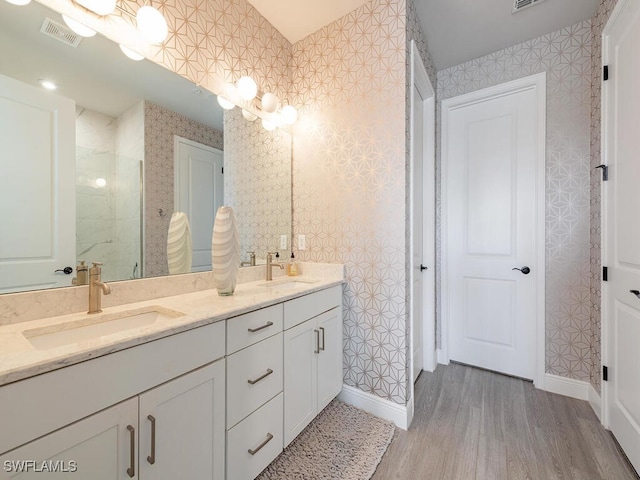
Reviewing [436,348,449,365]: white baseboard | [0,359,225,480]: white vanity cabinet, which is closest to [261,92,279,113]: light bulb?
[0,359,225,480]: white vanity cabinet

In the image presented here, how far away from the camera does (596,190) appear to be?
181 centimetres

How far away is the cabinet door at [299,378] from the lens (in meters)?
1.36

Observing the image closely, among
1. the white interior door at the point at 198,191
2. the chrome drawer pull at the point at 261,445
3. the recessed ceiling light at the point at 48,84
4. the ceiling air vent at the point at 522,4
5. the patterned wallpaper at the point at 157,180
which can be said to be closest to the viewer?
the recessed ceiling light at the point at 48,84

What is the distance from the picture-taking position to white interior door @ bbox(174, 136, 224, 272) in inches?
57.5

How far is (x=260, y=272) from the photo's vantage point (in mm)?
1901

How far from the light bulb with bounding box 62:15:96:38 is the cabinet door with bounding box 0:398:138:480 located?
4.58ft

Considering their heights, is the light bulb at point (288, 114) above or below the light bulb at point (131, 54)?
above

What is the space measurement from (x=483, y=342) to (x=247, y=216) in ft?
7.41

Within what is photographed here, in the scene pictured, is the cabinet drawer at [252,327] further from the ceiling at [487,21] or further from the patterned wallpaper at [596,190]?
the ceiling at [487,21]

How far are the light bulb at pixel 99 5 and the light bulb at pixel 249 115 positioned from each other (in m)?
0.75

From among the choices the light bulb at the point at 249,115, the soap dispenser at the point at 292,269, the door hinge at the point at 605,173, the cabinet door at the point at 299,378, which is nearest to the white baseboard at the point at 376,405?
the cabinet door at the point at 299,378

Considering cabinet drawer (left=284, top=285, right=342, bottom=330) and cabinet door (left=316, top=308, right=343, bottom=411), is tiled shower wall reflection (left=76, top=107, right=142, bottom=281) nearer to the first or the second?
cabinet drawer (left=284, top=285, right=342, bottom=330)

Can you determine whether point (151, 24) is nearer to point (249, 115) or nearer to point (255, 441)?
point (249, 115)

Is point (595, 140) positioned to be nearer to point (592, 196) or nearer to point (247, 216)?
point (592, 196)
